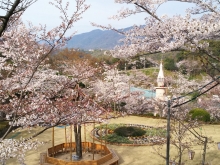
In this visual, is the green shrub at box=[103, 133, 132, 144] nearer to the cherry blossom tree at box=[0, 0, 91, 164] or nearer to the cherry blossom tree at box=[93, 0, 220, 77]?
the cherry blossom tree at box=[0, 0, 91, 164]

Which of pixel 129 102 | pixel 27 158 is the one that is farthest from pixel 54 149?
pixel 129 102

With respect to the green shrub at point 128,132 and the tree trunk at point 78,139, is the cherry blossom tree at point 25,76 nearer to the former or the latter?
the tree trunk at point 78,139

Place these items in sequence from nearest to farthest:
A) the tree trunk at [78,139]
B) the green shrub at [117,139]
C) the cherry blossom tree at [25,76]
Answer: the cherry blossom tree at [25,76], the tree trunk at [78,139], the green shrub at [117,139]

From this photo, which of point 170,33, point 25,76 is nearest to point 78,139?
point 25,76

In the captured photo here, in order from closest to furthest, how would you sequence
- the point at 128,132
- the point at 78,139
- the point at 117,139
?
the point at 78,139, the point at 117,139, the point at 128,132

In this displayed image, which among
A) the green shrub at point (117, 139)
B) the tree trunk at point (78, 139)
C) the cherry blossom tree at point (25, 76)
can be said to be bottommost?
the green shrub at point (117, 139)

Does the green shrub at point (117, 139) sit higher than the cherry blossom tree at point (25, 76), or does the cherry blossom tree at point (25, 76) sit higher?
the cherry blossom tree at point (25, 76)

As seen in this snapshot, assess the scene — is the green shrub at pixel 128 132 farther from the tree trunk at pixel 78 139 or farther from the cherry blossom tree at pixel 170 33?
the cherry blossom tree at pixel 170 33

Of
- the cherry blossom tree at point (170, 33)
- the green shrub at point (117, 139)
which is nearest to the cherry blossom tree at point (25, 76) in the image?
the cherry blossom tree at point (170, 33)

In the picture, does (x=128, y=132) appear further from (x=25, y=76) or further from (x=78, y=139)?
(x=25, y=76)

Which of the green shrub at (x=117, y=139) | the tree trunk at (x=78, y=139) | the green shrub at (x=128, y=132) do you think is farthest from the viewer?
the green shrub at (x=128, y=132)

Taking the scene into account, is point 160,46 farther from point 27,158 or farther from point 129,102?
point 129,102

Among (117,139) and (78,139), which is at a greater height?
(78,139)

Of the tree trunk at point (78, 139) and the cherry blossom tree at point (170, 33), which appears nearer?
the cherry blossom tree at point (170, 33)
